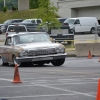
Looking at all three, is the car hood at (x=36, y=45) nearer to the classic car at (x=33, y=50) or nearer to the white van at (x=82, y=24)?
the classic car at (x=33, y=50)

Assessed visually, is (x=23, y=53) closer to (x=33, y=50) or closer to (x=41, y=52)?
(x=33, y=50)

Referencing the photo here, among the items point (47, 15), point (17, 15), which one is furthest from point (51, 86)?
point (17, 15)

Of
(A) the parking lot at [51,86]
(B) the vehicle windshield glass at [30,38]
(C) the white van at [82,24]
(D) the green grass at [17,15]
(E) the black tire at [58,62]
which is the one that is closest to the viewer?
(A) the parking lot at [51,86]

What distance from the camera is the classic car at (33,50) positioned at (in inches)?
854

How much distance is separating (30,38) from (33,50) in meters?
1.32

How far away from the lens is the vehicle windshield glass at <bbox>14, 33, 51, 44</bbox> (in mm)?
22766

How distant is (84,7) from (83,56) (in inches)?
1659

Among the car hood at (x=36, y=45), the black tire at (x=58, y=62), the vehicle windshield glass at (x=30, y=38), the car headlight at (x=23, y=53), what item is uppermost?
the vehicle windshield glass at (x=30, y=38)

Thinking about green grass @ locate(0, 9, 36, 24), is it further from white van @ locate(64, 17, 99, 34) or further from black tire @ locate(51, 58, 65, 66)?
black tire @ locate(51, 58, 65, 66)

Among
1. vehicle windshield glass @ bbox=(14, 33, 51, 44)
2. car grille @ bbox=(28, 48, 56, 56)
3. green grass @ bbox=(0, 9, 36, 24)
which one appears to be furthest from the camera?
green grass @ bbox=(0, 9, 36, 24)

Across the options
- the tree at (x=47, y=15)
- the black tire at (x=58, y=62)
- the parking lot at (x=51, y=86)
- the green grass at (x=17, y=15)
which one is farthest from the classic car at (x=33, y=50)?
the green grass at (x=17, y=15)

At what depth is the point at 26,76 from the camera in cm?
1745

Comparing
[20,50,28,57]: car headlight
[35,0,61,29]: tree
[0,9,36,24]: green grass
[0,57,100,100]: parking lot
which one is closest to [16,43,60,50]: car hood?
[20,50,28,57]: car headlight

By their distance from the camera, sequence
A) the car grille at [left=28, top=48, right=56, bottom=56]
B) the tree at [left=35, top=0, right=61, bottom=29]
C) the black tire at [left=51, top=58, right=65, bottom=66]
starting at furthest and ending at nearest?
1. the tree at [left=35, top=0, right=61, bottom=29]
2. the black tire at [left=51, top=58, right=65, bottom=66]
3. the car grille at [left=28, top=48, right=56, bottom=56]
